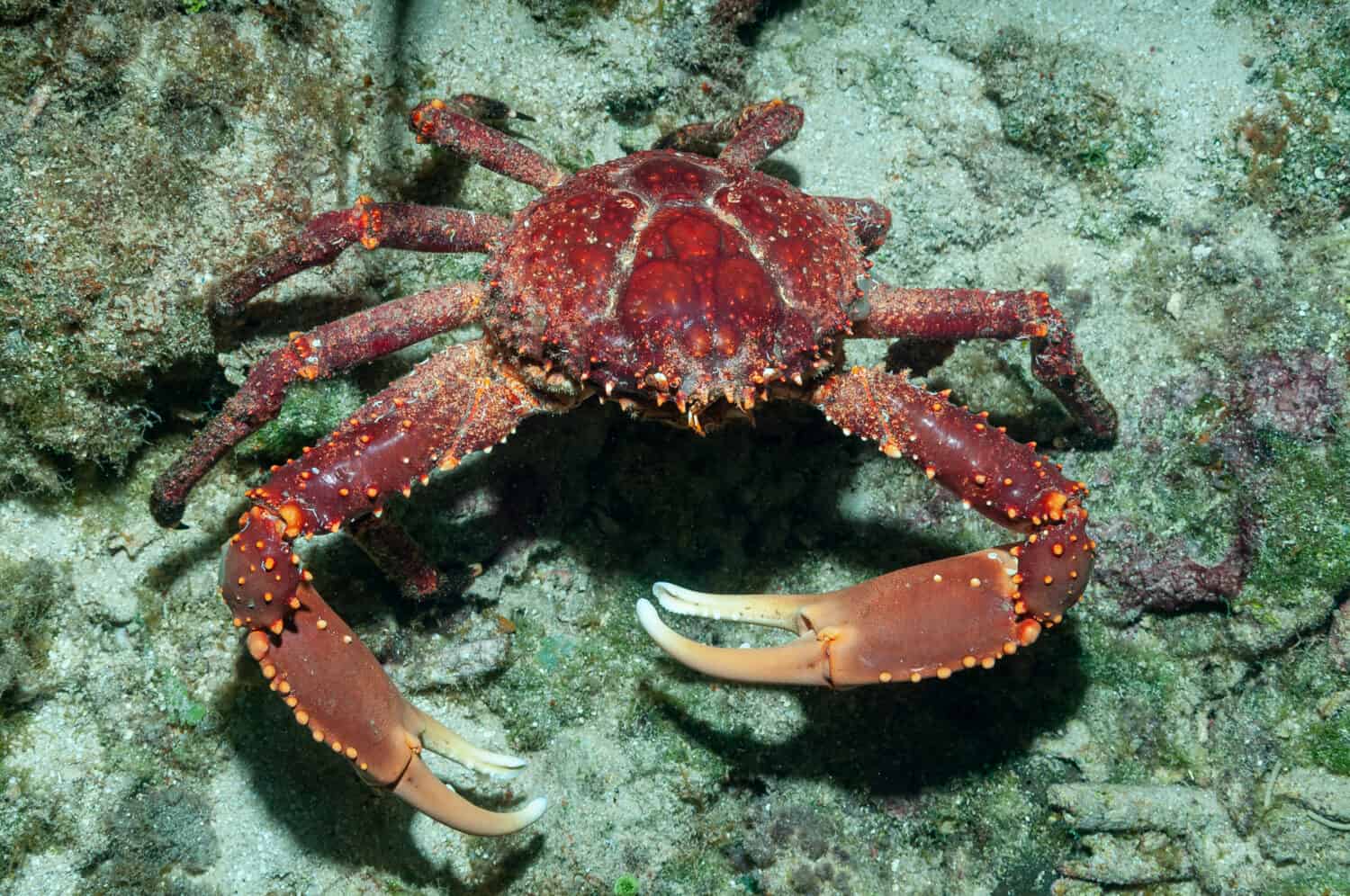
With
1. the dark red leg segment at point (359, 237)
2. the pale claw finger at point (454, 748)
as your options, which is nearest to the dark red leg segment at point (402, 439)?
the dark red leg segment at point (359, 237)

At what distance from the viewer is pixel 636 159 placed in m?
3.00

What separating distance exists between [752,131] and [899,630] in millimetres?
1997

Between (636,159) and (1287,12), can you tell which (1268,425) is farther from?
(636,159)

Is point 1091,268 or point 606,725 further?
point 1091,268

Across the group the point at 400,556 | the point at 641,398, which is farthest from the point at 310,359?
the point at 641,398

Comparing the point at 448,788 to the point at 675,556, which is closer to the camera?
the point at 448,788

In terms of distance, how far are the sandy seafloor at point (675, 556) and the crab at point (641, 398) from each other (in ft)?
1.52

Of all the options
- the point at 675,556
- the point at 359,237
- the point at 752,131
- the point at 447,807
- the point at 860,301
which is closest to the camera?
the point at 447,807

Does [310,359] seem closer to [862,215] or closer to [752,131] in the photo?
[752,131]

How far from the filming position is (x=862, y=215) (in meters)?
3.28

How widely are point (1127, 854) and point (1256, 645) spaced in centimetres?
95

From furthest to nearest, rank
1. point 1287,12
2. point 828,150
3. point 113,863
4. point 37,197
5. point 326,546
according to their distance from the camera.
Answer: point 828,150, point 1287,12, point 326,546, point 113,863, point 37,197

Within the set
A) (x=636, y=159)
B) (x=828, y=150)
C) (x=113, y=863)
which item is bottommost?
(x=113, y=863)

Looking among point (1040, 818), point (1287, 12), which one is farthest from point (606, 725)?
point (1287, 12)
